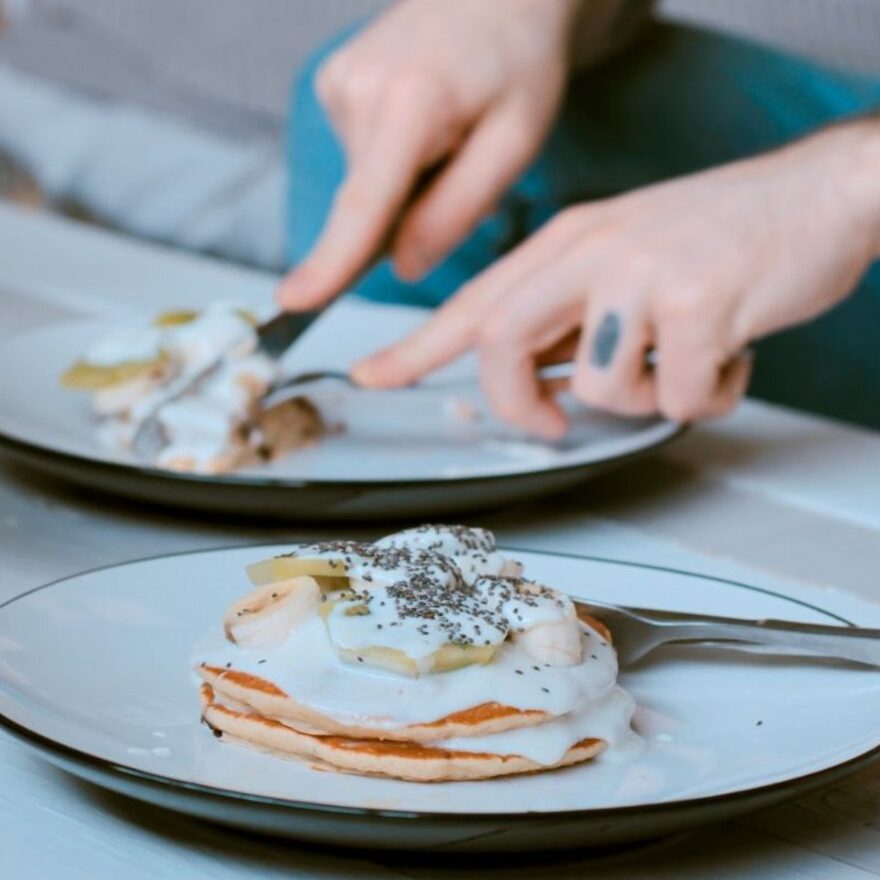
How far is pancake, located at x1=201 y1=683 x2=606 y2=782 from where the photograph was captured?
1.67ft

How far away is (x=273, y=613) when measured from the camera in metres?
0.56

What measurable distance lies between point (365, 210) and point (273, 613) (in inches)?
23.2

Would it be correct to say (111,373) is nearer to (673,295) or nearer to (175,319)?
(175,319)

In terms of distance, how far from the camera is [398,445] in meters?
0.96

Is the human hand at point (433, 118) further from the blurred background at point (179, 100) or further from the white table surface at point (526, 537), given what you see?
the blurred background at point (179, 100)

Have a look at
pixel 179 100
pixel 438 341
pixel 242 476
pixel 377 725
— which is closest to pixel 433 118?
pixel 438 341

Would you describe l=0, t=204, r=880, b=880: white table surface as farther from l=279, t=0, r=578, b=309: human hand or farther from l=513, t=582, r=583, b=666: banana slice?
l=279, t=0, r=578, b=309: human hand

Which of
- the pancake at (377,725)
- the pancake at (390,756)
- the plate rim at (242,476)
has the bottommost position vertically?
the plate rim at (242,476)

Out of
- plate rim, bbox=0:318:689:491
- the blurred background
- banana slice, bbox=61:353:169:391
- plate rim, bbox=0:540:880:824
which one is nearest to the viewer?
plate rim, bbox=0:540:880:824

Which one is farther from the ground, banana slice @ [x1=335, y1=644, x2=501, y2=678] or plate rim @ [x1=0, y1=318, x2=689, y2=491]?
banana slice @ [x1=335, y1=644, x2=501, y2=678]

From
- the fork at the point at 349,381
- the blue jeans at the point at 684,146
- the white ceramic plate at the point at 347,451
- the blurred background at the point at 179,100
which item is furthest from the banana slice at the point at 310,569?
the blurred background at the point at 179,100

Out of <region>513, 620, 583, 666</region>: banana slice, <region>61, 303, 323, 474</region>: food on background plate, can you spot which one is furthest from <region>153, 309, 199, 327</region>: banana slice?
<region>513, 620, 583, 666</region>: banana slice

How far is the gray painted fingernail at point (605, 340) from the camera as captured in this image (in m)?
0.97

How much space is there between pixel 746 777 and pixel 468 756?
3.7 inches
